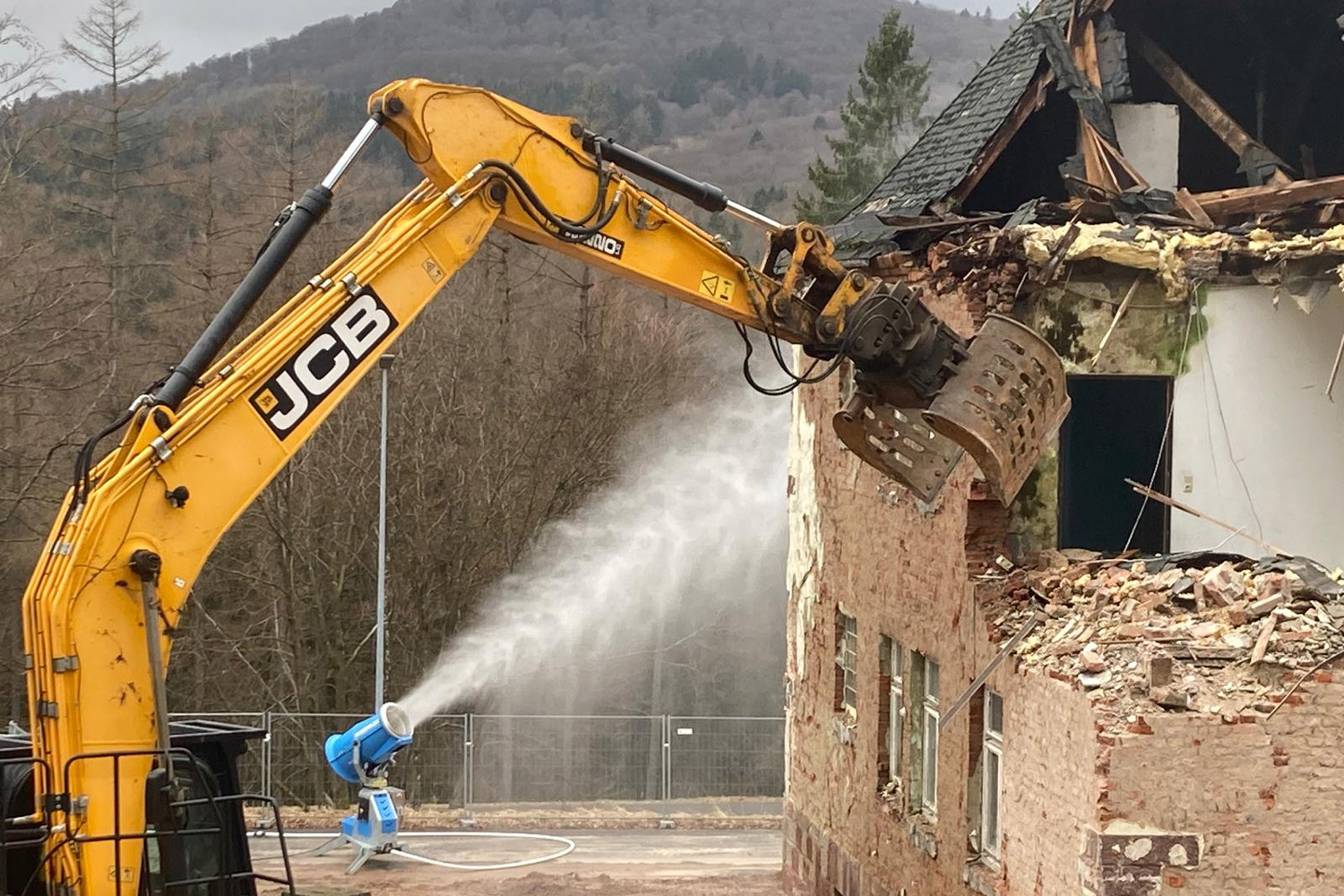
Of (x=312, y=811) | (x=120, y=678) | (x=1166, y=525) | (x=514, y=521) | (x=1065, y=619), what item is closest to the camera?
(x=120, y=678)

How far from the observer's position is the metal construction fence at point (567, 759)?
2822cm

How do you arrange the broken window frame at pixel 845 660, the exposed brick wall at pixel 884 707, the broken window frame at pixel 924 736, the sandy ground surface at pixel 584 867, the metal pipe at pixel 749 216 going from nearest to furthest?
the exposed brick wall at pixel 884 707, the metal pipe at pixel 749 216, the broken window frame at pixel 924 736, the broken window frame at pixel 845 660, the sandy ground surface at pixel 584 867

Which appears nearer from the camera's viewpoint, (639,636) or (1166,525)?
(1166,525)

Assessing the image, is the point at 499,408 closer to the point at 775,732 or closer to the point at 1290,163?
the point at 775,732

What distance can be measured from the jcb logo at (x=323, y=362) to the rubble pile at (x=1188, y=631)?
15.1 feet

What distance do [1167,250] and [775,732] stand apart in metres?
18.4

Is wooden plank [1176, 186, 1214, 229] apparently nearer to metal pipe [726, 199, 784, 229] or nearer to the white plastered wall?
the white plastered wall

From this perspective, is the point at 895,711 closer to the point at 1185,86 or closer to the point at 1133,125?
the point at 1133,125

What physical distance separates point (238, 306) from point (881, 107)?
158 feet

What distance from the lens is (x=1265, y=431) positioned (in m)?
11.8

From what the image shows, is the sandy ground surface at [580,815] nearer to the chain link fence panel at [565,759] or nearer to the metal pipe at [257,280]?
the chain link fence panel at [565,759]

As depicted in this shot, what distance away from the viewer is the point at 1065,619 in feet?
34.1

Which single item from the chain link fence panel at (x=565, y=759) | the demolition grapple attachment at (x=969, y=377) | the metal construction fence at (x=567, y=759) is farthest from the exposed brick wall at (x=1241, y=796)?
the chain link fence panel at (x=565, y=759)

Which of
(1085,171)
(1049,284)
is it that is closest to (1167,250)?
(1049,284)
